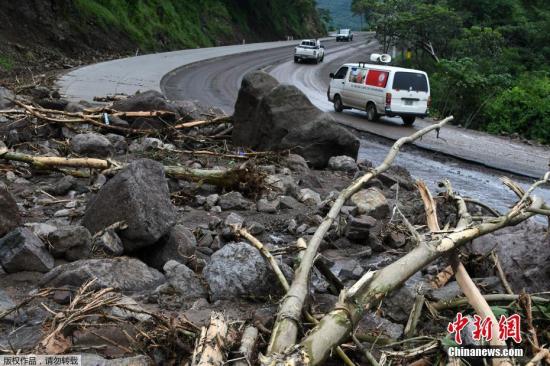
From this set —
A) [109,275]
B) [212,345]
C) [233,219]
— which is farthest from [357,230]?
[212,345]

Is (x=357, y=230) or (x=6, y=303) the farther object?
(x=357, y=230)

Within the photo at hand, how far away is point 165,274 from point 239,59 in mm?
43761

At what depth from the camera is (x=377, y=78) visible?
23.0m

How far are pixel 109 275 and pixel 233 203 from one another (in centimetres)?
376

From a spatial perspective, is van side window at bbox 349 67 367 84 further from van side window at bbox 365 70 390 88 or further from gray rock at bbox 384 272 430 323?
gray rock at bbox 384 272 430 323

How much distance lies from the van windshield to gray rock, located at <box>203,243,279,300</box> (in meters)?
17.9

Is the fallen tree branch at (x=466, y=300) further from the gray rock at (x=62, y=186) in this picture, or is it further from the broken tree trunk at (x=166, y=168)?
the gray rock at (x=62, y=186)

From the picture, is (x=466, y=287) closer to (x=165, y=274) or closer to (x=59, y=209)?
(x=165, y=274)

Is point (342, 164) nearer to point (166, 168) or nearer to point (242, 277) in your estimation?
point (166, 168)

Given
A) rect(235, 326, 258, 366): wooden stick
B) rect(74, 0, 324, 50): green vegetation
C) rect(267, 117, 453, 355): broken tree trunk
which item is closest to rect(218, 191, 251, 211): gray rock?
rect(267, 117, 453, 355): broken tree trunk

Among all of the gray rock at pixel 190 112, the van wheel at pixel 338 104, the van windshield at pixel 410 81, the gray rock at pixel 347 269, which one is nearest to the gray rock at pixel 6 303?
the gray rock at pixel 347 269

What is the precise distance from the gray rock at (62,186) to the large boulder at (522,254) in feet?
18.7

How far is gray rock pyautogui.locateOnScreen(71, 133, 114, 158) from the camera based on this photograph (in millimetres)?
10664

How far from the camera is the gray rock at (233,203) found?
899cm
